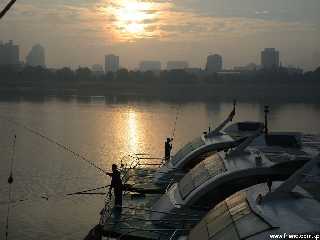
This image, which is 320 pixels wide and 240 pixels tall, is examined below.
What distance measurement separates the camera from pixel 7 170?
26.5 metres

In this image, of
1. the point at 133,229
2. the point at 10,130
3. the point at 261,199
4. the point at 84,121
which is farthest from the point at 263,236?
the point at 84,121

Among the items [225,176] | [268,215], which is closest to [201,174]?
[225,176]

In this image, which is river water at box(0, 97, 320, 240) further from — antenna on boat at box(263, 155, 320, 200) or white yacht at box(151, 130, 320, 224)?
antenna on boat at box(263, 155, 320, 200)

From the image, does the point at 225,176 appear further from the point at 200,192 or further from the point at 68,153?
the point at 68,153

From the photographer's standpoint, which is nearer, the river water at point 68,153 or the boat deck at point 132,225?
the boat deck at point 132,225

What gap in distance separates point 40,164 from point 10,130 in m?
16.7

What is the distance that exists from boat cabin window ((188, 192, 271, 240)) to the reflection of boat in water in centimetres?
116

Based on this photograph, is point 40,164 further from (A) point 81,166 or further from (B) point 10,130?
(B) point 10,130

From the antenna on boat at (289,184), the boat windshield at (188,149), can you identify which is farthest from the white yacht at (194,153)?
the antenna on boat at (289,184)

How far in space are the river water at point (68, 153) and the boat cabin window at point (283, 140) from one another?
24.6ft

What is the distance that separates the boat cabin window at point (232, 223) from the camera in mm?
6637

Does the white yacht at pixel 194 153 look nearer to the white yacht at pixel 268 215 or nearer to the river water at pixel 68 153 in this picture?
the river water at pixel 68 153

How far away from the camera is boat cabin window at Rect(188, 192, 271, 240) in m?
6.64

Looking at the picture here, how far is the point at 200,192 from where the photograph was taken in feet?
33.4
